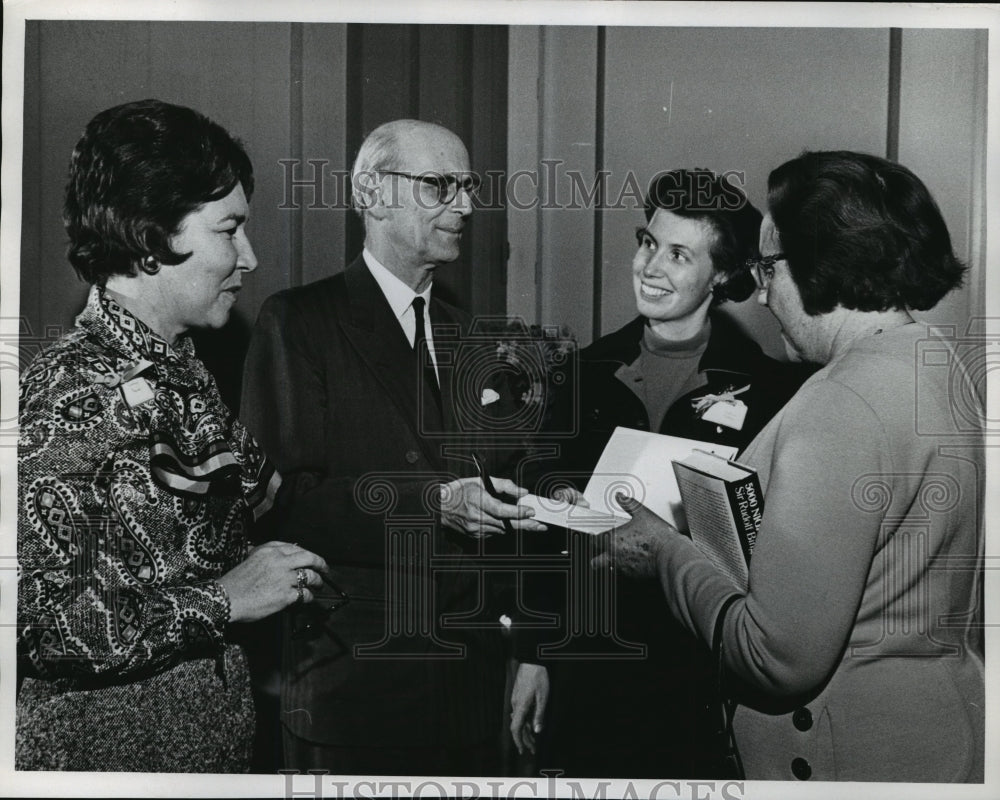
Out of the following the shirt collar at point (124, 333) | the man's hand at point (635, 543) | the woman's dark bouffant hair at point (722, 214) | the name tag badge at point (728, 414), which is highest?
the woman's dark bouffant hair at point (722, 214)

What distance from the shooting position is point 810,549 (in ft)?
7.00

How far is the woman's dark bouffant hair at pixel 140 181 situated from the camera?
2.24 metres

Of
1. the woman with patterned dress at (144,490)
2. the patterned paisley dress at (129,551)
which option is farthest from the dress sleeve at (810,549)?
the patterned paisley dress at (129,551)

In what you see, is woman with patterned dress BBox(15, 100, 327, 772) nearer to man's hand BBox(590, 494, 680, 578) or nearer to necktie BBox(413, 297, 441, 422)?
necktie BBox(413, 297, 441, 422)

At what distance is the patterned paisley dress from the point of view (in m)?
2.20

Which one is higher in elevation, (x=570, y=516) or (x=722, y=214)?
(x=722, y=214)

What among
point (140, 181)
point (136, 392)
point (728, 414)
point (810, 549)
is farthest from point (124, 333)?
point (810, 549)

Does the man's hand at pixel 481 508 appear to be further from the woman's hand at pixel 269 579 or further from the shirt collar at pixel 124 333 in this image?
the shirt collar at pixel 124 333

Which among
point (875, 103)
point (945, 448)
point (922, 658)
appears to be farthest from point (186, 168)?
point (922, 658)

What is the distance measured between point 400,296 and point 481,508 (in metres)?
0.53

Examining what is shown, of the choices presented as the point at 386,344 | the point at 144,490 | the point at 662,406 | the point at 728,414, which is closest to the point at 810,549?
the point at 728,414

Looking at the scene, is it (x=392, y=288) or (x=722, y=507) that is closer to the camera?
(x=722, y=507)

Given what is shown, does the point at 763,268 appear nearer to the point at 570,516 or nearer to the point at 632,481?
the point at 632,481

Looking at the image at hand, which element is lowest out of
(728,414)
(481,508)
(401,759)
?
(401,759)
